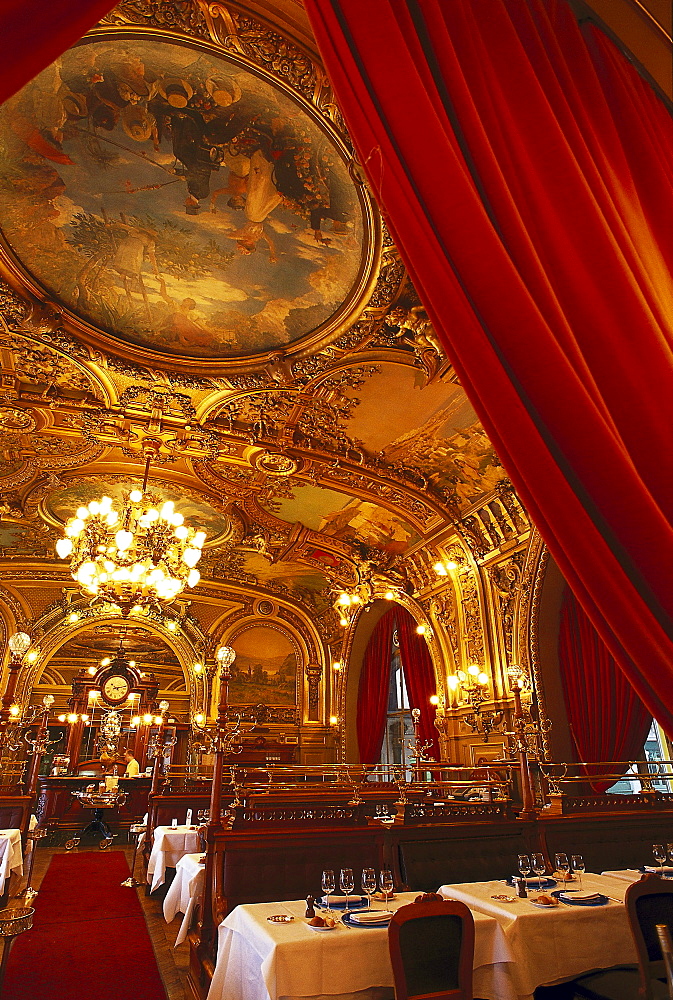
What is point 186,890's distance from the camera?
5.71 m

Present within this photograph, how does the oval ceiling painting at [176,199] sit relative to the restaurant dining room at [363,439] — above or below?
above

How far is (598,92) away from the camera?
2.82 meters

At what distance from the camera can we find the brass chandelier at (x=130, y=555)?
810 cm

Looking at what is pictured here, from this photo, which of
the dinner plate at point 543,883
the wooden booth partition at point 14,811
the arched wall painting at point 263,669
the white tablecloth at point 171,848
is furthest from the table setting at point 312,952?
the arched wall painting at point 263,669

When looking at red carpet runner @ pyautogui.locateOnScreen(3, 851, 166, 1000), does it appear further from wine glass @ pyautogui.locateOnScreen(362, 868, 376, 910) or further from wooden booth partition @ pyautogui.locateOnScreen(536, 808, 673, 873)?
wooden booth partition @ pyautogui.locateOnScreen(536, 808, 673, 873)

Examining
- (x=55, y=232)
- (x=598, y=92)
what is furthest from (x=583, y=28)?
(x=55, y=232)

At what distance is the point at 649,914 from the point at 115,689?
16.7m

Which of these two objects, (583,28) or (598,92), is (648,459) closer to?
(598,92)

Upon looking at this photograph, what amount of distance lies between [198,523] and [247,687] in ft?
→ 19.5

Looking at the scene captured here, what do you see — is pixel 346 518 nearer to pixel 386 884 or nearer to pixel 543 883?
pixel 543 883

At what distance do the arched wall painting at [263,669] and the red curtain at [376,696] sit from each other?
2.26m

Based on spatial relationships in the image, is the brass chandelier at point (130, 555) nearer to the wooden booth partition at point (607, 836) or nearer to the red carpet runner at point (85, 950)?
the red carpet runner at point (85, 950)

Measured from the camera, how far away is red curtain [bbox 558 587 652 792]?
9.10 m

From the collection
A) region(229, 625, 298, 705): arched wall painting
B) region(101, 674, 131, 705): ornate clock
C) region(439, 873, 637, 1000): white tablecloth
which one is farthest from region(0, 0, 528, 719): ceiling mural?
region(439, 873, 637, 1000): white tablecloth
